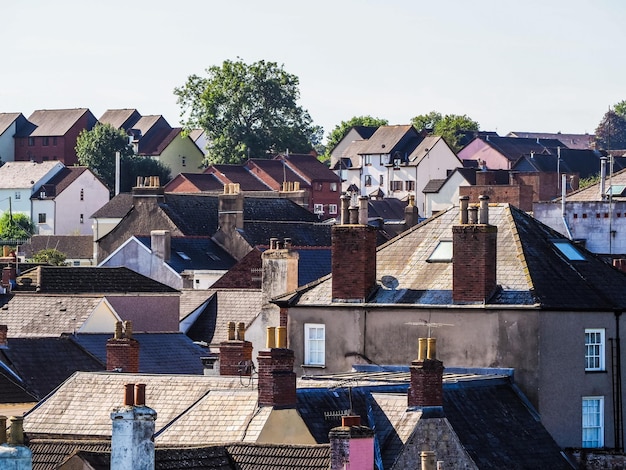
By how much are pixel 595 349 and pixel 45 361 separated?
18029 millimetres

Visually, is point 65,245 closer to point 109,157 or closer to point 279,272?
point 109,157

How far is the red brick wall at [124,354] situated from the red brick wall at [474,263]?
349 inches

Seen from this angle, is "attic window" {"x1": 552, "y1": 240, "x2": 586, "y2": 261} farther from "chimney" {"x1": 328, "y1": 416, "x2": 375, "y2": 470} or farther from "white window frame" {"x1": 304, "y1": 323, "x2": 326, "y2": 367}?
"chimney" {"x1": 328, "y1": 416, "x2": 375, "y2": 470}

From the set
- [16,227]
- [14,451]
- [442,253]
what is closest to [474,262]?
[442,253]

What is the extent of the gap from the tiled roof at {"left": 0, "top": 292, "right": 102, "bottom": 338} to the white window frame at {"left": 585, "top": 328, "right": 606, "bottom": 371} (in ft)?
76.4

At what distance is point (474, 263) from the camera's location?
46.9m

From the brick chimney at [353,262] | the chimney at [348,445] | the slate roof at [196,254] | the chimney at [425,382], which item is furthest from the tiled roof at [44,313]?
the chimney at [348,445]

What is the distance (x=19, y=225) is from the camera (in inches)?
6329

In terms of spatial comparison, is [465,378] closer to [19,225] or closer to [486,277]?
[486,277]

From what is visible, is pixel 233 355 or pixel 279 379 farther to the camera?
pixel 233 355

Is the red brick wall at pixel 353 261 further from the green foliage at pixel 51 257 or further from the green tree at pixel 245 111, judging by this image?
the green tree at pixel 245 111

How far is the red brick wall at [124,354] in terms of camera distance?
50.9m

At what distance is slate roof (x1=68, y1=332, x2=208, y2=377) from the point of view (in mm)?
61662

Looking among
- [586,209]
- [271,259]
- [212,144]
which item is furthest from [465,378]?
[212,144]
